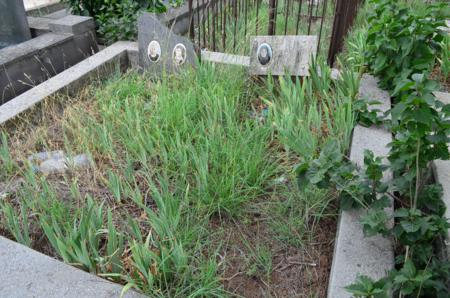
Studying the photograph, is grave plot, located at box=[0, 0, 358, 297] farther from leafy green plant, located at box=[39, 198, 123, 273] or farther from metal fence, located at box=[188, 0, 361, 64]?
metal fence, located at box=[188, 0, 361, 64]

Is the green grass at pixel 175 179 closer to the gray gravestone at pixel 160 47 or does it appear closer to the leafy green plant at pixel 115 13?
the gray gravestone at pixel 160 47

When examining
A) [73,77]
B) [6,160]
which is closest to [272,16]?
[73,77]

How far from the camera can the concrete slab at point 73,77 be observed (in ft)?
8.32

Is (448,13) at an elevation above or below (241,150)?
above

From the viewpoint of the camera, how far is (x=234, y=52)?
3217 millimetres

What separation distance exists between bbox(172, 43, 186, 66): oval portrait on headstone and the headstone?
0.53m

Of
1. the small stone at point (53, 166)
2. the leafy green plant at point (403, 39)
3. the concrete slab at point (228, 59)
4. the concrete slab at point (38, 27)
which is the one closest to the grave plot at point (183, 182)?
the small stone at point (53, 166)

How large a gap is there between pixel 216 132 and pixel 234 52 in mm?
1266

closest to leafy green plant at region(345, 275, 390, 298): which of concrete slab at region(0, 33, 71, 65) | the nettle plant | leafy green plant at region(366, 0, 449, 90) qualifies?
the nettle plant

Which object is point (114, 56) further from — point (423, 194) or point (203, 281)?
point (423, 194)

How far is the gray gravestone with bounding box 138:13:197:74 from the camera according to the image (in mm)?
3012

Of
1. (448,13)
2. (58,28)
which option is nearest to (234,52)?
(448,13)

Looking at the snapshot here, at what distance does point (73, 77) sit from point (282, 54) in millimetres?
1528

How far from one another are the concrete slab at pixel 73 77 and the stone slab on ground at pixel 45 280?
1.21 metres
